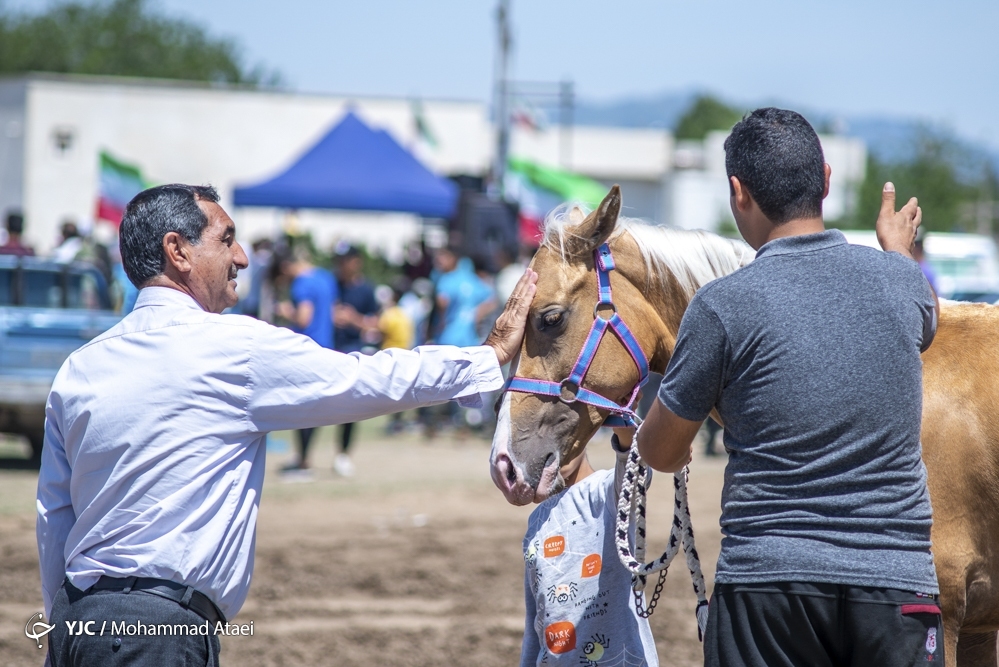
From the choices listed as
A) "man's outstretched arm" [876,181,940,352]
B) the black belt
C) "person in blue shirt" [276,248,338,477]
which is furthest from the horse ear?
"person in blue shirt" [276,248,338,477]

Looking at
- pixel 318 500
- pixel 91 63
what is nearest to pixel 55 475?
pixel 318 500

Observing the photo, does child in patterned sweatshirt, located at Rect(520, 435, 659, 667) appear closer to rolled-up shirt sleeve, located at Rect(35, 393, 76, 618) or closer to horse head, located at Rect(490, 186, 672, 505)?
horse head, located at Rect(490, 186, 672, 505)

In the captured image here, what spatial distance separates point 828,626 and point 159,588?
4.93 feet

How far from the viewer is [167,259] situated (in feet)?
8.18

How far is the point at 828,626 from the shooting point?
6.80 feet

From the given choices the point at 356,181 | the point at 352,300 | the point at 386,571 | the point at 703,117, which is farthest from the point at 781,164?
the point at 703,117

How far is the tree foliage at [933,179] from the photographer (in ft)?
114

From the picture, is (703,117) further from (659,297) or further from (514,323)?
(514,323)

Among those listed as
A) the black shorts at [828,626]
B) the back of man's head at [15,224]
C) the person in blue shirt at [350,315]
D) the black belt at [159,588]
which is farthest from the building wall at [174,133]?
the black shorts at [828,626]

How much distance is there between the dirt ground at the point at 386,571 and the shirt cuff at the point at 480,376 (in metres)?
2.72

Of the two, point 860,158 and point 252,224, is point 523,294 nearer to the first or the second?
point 252,224

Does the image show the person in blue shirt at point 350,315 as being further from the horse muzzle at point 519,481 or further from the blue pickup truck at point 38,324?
the horse muzzle at point 519,481

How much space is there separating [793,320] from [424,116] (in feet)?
103

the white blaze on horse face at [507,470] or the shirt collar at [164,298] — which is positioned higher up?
the shirt collar at [164,298]
